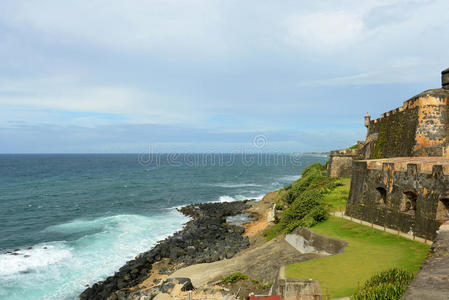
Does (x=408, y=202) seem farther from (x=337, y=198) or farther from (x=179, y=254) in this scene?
(x=179, y=254)

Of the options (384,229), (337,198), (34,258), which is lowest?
(34,258)

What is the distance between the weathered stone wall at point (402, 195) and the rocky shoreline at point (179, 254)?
36.9 feet

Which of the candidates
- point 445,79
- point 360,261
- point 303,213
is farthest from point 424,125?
point 360,261

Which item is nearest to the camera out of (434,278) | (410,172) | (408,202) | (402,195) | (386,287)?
(434,278)

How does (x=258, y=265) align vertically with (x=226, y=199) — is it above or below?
above

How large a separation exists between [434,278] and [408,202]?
Result: 427 inches

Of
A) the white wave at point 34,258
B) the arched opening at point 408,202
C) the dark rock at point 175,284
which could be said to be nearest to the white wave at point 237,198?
the white wave at point 34,258

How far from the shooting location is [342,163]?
38.4m

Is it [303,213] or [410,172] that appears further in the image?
[303,213]

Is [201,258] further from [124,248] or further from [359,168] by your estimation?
[359,168]

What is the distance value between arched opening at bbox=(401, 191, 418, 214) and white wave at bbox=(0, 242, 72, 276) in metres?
26.6

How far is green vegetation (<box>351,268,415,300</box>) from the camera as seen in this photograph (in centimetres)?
740

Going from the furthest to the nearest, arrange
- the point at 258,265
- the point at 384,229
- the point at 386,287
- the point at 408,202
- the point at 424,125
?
the point at 424,125
the point at 258,265
the point at 384,229
the point at 408,202
the point at 386,287

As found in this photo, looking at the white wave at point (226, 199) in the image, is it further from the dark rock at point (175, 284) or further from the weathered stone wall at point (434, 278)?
the weathered stone wall at point (434, 278)
